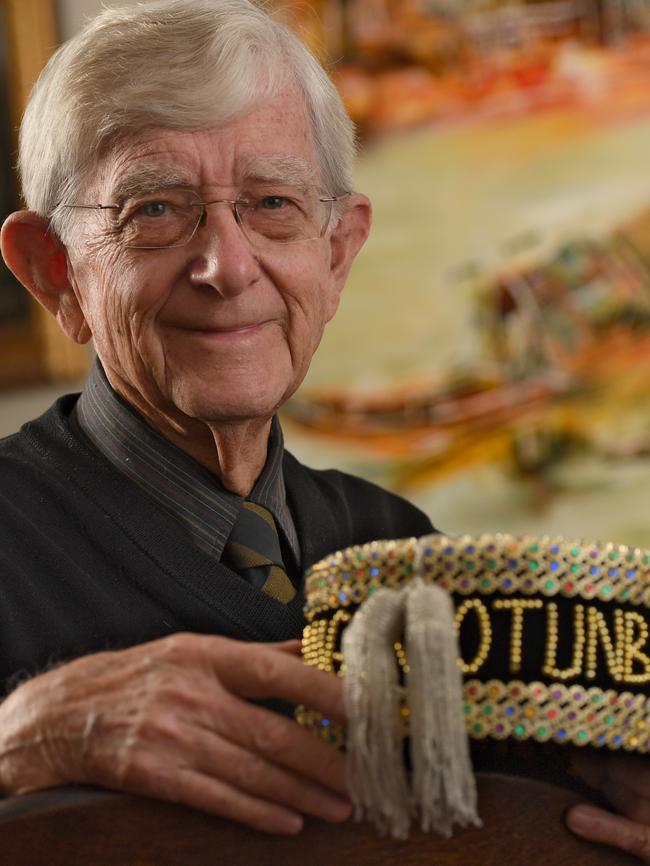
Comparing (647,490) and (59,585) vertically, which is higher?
(59,585)

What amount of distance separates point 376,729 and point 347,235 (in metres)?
0.72

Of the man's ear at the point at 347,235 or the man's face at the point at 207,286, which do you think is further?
the man's ear at the point at 347,235

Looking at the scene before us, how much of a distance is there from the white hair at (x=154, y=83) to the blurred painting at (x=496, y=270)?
1303mm

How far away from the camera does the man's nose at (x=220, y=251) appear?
43.3 inches

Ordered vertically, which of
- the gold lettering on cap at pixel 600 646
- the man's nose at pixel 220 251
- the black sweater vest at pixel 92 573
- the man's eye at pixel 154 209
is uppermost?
the man's eye at pixel 154 209

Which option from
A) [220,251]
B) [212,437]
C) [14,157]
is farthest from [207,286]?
[14,157]

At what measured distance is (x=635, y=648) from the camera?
788 millimetres

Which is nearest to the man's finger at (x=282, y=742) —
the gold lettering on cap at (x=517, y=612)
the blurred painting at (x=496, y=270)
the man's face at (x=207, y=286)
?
the gold lettering on cap at (x=517, y=612)

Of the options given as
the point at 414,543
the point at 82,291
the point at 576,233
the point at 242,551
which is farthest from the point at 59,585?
the point at 576,233

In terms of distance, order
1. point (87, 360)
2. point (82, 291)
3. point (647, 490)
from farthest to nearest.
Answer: point (87, 360) → point (647, 490) → point (82, 291)

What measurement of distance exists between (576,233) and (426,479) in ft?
1.75

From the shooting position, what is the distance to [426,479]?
2492 millimetres

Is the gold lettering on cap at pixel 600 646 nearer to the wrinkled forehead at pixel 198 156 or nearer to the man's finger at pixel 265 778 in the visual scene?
the man's finger at pixel 265 778

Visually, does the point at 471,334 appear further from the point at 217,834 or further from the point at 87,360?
the point at 217,834
